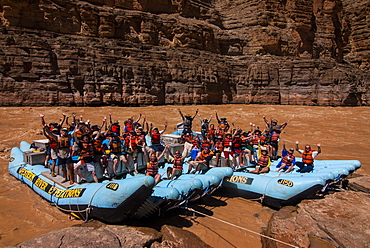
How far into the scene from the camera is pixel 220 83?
90.6 ft

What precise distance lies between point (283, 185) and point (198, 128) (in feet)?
36.0

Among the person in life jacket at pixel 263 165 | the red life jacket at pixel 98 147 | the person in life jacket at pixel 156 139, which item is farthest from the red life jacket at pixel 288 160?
the red life jacket at pixel 98 147

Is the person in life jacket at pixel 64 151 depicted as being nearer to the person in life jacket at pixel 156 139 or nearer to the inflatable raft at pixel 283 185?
Answer: the person in life jacket at pixel 156 139

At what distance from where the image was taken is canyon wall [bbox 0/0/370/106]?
752 inches

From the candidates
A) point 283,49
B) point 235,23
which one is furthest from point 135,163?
point 235,23

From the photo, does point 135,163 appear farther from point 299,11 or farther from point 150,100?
point 299,11

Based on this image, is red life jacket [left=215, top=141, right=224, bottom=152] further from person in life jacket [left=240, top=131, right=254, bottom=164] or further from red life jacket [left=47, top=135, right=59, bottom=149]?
red life jacket [left=47, top=135, right=59, bottom=149]

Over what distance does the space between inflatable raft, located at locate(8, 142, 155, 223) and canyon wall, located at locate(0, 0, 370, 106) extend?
1491 cm

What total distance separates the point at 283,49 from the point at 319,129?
17.5m

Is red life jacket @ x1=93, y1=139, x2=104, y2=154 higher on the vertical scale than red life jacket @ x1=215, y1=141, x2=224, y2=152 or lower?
higher

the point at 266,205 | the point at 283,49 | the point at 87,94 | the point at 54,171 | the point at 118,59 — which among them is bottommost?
the point at 266,205

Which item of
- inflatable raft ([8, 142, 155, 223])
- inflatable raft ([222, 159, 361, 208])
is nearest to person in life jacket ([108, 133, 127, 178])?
inflatable raft ([8, 142, 155, 223])

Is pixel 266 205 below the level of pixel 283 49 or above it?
below

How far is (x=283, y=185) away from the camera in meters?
6.61
